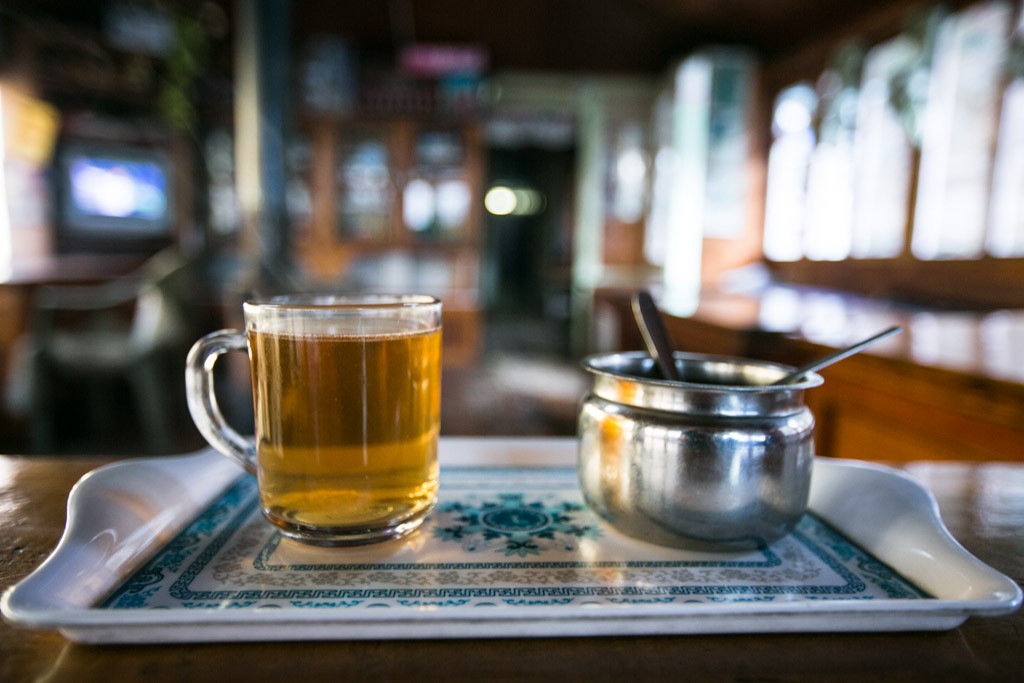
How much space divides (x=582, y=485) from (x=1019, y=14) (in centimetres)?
340

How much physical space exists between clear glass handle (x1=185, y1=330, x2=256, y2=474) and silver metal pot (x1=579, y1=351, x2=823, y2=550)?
1.05ft

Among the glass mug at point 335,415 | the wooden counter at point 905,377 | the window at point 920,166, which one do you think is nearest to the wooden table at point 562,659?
the glass mug at point 335,415

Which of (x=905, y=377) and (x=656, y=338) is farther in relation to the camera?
(x=905, y=377)

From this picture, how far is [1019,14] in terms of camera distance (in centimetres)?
275

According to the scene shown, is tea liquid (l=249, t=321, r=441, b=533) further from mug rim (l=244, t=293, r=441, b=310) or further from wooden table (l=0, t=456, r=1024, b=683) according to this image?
wooden table (l=0, t=456, r=1024, b=683)

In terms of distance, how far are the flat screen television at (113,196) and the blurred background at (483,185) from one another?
0.06 feet

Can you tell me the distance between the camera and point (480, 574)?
0.48 meters

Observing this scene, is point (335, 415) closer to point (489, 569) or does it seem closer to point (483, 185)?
point (489, 569)

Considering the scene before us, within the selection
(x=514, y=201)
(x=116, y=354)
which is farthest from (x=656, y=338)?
(x=514, y=201)

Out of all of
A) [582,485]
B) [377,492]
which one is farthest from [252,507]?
[582,485]

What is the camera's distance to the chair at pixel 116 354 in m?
2.87

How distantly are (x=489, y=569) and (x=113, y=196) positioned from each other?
218 inches

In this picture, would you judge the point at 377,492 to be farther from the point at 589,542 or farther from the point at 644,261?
the point at 644,261

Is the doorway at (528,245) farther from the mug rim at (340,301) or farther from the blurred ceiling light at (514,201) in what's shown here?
the mug rim at (340,301)
